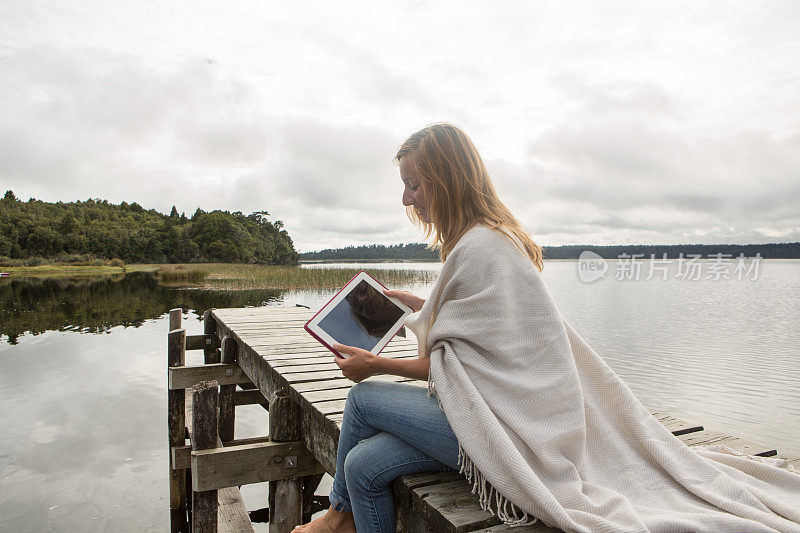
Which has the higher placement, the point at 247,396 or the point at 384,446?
the point at 384,446

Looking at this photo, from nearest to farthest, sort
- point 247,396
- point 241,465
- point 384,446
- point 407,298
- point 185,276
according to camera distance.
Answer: point 384,446 → point 407,298 → point 241,465 → point 247,396 → point 185,276

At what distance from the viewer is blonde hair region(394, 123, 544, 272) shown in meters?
2.04

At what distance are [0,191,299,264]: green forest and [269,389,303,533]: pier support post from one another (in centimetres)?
7181

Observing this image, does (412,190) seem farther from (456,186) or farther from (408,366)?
(408,366)

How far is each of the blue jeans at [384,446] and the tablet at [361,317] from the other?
287 mm

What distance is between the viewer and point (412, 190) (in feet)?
7.27

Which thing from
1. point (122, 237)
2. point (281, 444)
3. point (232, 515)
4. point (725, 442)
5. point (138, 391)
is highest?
point (122, 237)

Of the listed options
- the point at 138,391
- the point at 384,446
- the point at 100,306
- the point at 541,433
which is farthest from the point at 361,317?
the point at 100,306

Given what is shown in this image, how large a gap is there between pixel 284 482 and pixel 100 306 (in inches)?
831

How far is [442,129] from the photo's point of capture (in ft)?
6.86

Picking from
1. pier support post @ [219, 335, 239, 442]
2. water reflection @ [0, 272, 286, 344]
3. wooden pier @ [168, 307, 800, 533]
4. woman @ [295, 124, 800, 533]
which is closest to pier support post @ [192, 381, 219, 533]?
wooden pier @ [168, 307, 800, 533]

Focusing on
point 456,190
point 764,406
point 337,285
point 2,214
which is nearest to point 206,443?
point 456,190

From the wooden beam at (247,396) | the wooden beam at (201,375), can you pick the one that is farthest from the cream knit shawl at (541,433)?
the wooden beam at (247,396)

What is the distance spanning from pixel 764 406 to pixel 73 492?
31.7ft
